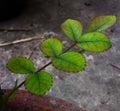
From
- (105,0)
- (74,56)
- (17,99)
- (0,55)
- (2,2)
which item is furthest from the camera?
(105,0)

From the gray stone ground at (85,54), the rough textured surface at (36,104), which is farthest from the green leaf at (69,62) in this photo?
the gray stone ground at (85,54)

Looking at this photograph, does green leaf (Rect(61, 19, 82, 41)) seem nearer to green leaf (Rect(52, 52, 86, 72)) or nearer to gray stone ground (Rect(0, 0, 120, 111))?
green leaf (Rect(52, 52, 86, 72))

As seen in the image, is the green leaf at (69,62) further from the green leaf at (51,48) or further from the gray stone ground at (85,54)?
the gray stone ground at (85,54)

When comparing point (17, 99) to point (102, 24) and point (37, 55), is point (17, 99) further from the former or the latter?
point (37, 55)

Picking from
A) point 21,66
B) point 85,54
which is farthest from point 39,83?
point 85,54

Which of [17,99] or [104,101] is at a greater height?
[17,99]

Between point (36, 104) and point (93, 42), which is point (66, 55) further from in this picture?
point (36, 104)

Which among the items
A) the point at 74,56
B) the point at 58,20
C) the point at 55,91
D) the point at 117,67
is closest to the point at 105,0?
the point at 58,20
